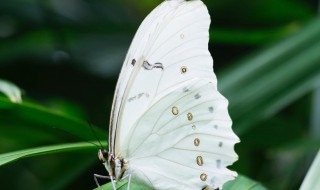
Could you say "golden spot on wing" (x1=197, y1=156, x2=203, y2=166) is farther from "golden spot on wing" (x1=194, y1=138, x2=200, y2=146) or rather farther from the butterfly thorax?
the butterfly thorax

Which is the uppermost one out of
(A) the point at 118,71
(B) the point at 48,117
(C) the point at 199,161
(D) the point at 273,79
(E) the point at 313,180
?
(A) the point at 118,71

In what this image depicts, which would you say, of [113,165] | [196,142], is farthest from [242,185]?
[113,165]

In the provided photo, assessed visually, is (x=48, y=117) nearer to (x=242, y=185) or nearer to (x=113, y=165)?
(x=113, y=165)

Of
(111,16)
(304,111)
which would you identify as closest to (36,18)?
(111,16)

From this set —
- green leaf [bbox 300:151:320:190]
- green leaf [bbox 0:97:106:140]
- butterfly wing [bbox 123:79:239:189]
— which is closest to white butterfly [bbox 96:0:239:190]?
butterfly wing [bbox 123:79:239:189]

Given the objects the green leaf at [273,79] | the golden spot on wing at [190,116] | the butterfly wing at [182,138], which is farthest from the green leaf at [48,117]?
the green leaf at [273,79]

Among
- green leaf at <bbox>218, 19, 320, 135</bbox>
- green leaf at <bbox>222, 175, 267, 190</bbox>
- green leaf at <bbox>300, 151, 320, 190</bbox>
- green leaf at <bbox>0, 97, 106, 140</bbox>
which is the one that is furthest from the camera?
green leaf at <bbox>218, 19, 320, 135</bbox>
